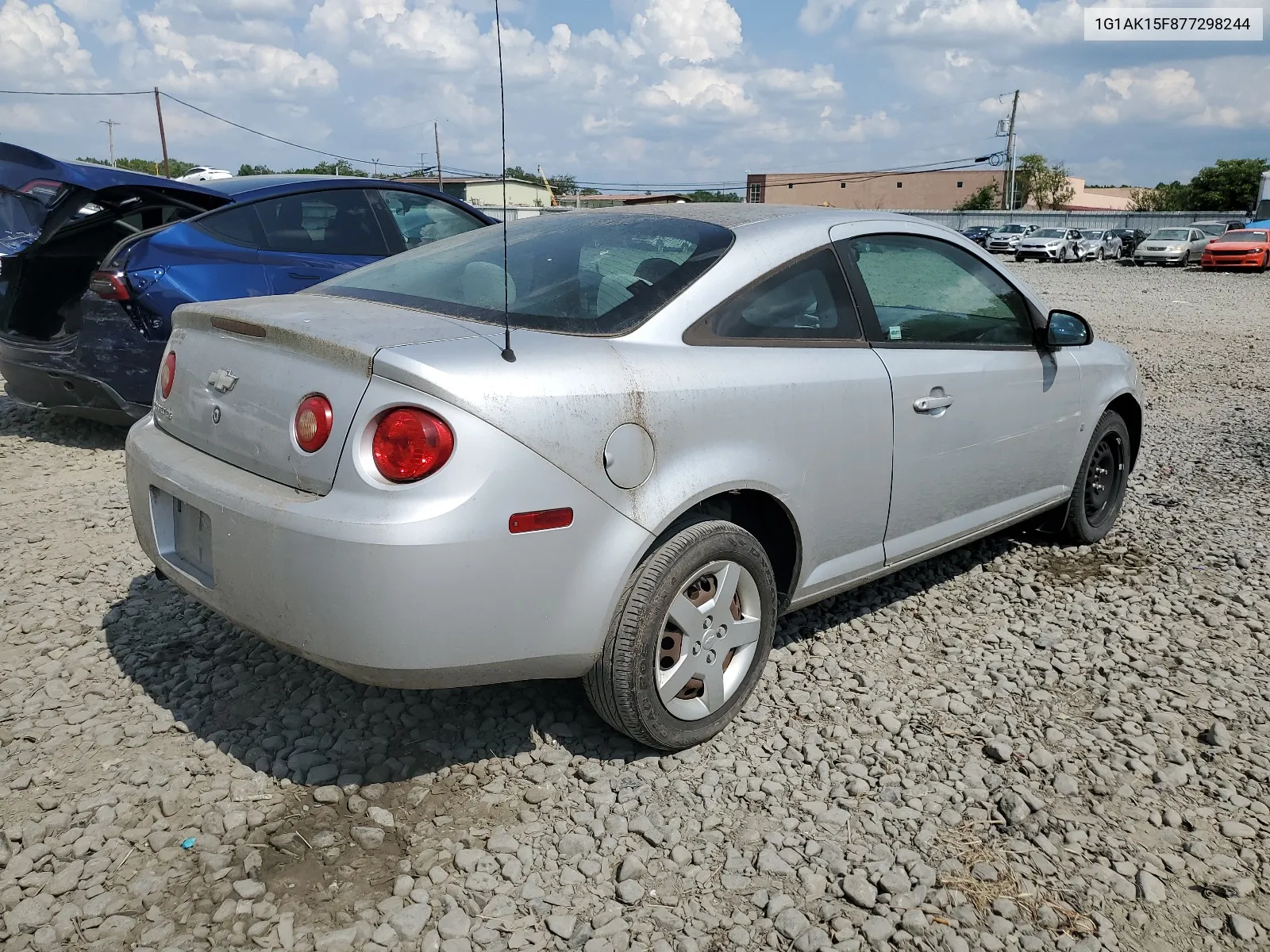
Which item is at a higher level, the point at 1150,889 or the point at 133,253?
the point at 133,253

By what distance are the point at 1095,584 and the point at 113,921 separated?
393 cm

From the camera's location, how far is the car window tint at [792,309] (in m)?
3.00

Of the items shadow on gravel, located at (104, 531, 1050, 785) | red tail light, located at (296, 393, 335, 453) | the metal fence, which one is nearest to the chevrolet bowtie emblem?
red tail light, located at (296, 393, 335, 453)

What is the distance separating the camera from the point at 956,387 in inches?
144

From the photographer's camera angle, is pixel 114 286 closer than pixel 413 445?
No

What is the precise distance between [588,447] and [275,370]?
0.87m

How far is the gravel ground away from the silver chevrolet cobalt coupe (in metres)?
0.38

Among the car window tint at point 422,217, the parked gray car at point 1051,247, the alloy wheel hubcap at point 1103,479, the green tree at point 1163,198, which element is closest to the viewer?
the alloy wheel hubcap at point 1103,479

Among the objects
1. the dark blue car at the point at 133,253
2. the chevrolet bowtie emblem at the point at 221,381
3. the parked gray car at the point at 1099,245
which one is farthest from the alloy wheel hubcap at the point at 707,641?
the parked gray car at the point at 1099,245

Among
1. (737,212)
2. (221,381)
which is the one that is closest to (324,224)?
(737,212)

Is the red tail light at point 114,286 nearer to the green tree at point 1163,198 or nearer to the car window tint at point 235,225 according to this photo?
the car window tint at point 235,225

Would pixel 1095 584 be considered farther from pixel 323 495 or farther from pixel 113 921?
pixel 113 921

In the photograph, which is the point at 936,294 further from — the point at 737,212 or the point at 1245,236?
the point at 1245,236

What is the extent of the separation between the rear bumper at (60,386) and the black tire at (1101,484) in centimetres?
496
